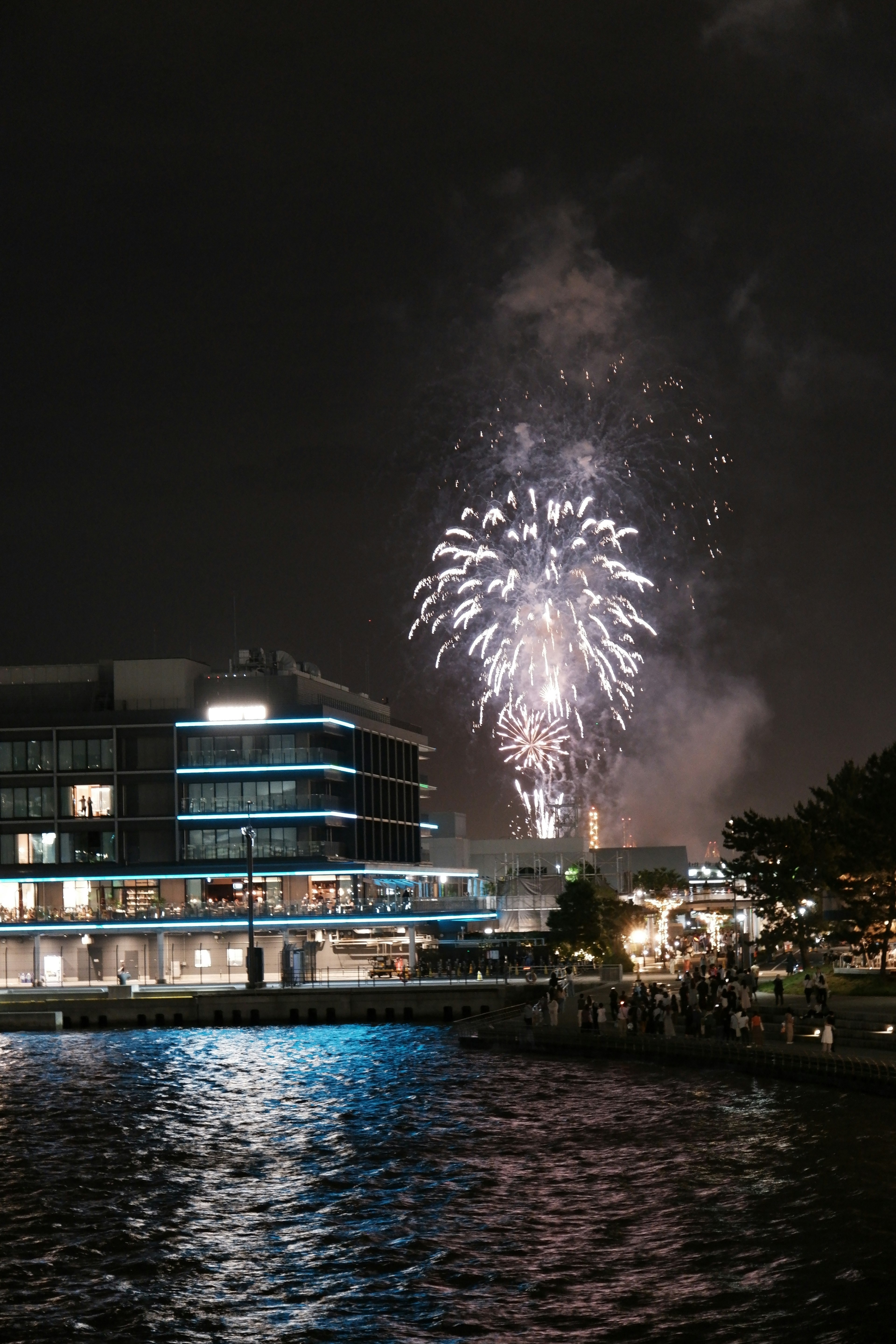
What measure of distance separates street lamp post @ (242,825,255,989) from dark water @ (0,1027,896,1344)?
33.7 meters

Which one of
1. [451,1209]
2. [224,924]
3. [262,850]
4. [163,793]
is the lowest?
[451,1209]

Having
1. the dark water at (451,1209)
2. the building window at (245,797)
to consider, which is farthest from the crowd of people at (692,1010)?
the building window at (245,797)

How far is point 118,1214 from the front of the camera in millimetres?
46188

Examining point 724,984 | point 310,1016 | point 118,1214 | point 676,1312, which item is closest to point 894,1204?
point 676,1312

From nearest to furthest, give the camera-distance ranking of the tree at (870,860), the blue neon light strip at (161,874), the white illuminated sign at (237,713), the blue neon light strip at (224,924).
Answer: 1. the tree at (870,860)
2. the blue neon light strip at (224,924)
3. the blue neon light strip at (161,874)
4. the white illuminated sign at (237,713)

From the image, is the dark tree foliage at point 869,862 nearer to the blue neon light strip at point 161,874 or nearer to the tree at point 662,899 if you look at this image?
the tree at point 662,899

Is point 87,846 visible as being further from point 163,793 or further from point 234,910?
point 234,910

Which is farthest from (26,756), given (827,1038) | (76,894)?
(827,1038)

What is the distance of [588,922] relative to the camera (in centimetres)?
11962

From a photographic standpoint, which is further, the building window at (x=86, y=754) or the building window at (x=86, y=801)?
the building window at (x=86, y=754)

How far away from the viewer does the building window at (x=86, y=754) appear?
141m

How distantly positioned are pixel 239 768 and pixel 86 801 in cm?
1323

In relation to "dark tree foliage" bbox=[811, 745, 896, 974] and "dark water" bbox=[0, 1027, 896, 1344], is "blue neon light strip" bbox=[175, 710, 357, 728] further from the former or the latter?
"dark water" bbox=[0, 1027, 896, 1344]

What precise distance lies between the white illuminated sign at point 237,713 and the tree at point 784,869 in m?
47.9
